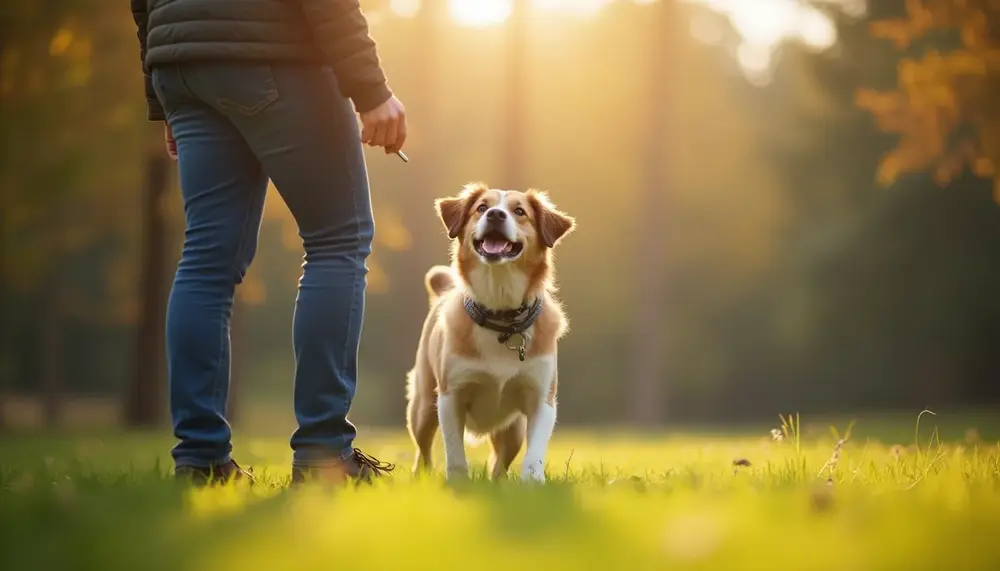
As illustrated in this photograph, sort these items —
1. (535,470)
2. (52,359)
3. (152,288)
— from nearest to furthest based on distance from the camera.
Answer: (535,470) < (152,288) < (52,359)

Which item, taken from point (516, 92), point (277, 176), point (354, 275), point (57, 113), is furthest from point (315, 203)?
point (516, 92)

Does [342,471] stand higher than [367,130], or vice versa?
[367,130]

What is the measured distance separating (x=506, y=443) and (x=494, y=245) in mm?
1110

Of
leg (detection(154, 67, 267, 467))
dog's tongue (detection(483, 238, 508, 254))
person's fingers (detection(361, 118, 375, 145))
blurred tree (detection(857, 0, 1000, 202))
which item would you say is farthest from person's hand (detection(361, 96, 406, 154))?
blurred tree (detection(857, 0, 1000, 202))

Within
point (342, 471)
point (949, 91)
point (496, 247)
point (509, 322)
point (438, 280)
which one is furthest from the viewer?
point (949, 91)

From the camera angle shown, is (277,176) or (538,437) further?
(538,437)

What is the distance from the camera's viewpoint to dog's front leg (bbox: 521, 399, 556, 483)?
13.6 feet

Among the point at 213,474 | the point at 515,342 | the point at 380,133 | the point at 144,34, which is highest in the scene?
the point at 144,34

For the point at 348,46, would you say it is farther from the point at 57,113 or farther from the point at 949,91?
the point at 57,113

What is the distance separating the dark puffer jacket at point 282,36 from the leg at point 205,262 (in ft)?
0.58

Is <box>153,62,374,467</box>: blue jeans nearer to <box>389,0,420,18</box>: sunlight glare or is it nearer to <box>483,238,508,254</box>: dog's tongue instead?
<box>483,238,508,254</box>: dog's tongue

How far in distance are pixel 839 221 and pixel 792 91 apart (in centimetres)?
389

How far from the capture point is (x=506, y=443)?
530 cm

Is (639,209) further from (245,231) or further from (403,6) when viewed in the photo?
(245,231)
